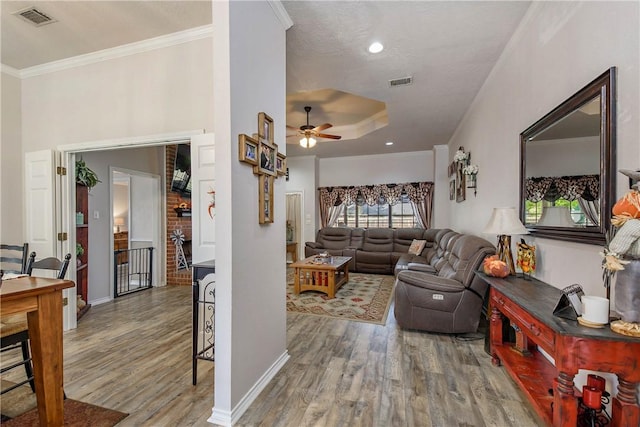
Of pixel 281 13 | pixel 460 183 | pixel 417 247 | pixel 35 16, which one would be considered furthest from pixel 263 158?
pixel 417 247

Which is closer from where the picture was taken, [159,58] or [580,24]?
[580,24]

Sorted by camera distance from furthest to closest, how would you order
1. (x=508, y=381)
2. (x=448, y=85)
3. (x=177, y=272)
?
1. (x=177, y=272)
2. (x=448, y=85)
3. (x=508, y=381)

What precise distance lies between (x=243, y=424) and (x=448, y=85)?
400 cm

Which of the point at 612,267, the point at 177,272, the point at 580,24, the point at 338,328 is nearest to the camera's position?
the point at 612,267

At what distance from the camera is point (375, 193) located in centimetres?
721

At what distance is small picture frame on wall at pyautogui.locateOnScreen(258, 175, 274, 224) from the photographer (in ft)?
6.61

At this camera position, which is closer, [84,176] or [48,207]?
[48,207]

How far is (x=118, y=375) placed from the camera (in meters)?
2.22

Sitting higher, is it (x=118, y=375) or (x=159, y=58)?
(x=159, y=58)

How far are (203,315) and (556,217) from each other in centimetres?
269

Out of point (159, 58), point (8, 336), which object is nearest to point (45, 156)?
point (159, 58)

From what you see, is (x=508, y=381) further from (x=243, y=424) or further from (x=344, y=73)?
(x=344, y=73)

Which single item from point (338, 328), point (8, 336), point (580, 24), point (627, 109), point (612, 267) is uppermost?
point (580, 24)

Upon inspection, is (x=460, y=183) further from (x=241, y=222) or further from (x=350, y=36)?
(x=241, y=222)
